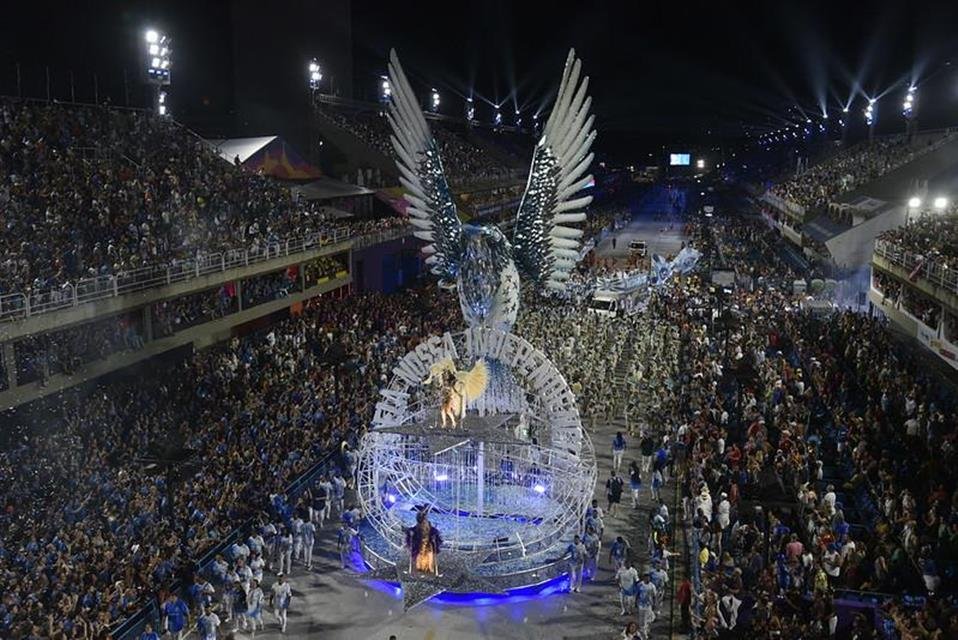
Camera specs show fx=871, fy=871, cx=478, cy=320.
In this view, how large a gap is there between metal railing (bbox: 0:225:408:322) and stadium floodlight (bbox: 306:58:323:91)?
19.8 meters

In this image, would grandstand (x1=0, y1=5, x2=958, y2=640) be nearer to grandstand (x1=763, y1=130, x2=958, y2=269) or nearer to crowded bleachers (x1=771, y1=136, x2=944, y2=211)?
grandstand (x1=763, y1=130, x2=958, y2=269)

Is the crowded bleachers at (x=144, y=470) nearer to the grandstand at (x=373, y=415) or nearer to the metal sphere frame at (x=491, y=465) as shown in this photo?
the grandstand at (x=373, y=415)

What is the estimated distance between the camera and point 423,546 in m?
14.7

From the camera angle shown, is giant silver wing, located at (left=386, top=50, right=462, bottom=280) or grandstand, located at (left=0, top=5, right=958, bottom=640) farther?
giant silver wing, located at (left=386, top=50, right=462, bottom=280)

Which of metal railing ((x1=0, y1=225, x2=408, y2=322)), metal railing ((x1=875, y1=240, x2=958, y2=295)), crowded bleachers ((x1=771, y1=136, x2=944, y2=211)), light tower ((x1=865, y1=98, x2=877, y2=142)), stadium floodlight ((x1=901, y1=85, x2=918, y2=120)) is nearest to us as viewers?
metal railing ((x1=0, y1=225, x2=408, y2=322))

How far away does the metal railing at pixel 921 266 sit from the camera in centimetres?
2278

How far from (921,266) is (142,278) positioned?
72.6ft

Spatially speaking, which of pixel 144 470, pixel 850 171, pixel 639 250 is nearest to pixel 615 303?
pixel 144 470

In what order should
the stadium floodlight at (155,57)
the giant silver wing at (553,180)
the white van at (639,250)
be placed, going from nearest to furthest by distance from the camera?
the giant silver wing at (553,180), the stadium floodlight at (155,57), the white van at (639,250)

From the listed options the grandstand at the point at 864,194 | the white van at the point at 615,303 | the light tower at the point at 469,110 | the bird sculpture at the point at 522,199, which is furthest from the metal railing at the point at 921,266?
the light tower at the point at 469,110

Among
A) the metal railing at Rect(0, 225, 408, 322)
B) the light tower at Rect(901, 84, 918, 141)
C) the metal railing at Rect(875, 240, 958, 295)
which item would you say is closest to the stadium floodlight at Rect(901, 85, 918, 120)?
the light tower at Rect(901, 84, 918, 141)

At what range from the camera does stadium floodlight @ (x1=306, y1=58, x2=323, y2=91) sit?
2026 inches

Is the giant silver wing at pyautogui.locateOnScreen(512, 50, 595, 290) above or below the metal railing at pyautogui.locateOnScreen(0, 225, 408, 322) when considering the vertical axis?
above

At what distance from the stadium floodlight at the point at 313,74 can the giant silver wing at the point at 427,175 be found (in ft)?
110
